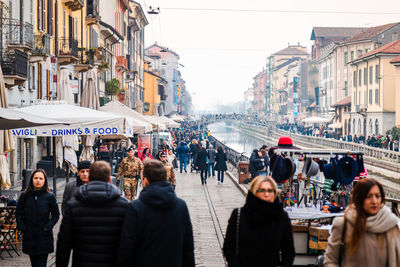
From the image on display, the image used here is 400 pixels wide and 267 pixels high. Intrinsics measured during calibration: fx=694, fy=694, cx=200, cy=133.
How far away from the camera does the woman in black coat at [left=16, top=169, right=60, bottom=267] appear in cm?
725

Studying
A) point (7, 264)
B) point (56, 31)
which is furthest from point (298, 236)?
point (56, 31)

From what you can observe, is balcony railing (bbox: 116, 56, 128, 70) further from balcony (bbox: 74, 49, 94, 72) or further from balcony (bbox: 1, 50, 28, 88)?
balcony (bbox: 1, 50, 28, 88)

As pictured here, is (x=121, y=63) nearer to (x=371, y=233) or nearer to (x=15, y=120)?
(x=15, y=120)

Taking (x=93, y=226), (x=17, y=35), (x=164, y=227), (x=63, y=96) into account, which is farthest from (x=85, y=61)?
(x=164, y=227)

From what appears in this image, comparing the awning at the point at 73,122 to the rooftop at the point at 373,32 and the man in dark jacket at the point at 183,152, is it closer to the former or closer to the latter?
the man in dark jacket at the point at 183,152

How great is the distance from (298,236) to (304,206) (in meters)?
1.48

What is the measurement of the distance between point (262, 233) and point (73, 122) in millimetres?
8908

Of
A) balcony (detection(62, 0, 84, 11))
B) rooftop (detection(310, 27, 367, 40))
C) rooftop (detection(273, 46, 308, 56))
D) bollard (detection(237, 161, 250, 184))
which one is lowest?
bollard (detection(237, 161, 250, 184))

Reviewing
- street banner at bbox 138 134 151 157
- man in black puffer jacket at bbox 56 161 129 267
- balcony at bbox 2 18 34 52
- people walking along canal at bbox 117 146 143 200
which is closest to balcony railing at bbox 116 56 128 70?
street banner at bbox 138 134 151 157

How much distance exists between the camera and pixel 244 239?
16.5 feet

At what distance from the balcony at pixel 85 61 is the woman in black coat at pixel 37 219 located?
2626 centimetres

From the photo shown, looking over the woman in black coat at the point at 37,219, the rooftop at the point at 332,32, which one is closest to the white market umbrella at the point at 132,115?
the woman in black coat at the point at 37,219

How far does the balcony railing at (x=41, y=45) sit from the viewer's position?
24.8 m

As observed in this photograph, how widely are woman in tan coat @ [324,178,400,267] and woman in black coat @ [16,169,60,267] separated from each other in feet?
12.0
